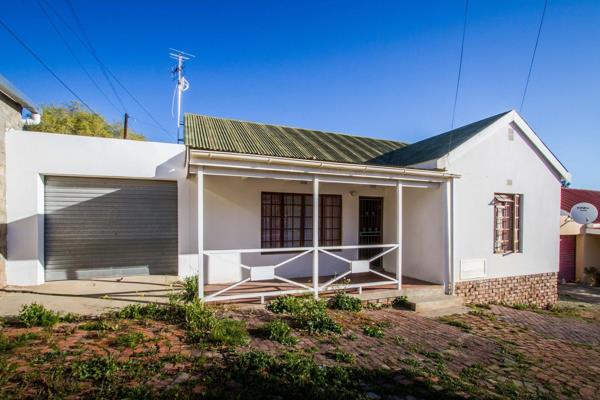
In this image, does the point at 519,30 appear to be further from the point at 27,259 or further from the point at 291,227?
the point at 27,259

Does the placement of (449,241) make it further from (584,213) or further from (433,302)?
(584,213)

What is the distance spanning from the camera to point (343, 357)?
413 cm

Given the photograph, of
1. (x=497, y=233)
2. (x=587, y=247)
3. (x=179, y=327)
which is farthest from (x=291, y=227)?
(x=587, y=247)

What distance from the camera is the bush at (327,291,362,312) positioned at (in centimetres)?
636

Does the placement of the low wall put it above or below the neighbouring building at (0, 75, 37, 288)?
below

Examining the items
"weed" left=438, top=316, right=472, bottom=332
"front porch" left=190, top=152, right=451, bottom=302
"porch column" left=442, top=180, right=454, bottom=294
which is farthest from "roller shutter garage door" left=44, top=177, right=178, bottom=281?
"porch column" left=442, top=180, right=454, bottom=294

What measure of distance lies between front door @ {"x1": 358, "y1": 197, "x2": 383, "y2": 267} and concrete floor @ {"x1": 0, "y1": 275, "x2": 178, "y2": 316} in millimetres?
5734

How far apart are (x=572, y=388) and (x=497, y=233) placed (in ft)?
17.3

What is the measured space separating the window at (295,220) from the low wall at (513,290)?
387cm

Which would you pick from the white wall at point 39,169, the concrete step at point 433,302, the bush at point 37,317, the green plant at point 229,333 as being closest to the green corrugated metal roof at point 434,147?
the concrete step at point 433,302

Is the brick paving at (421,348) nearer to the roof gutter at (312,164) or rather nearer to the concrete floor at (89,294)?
the concrete floor at (89,294)

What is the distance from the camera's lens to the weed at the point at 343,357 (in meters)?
4.07

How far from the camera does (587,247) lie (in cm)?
1392

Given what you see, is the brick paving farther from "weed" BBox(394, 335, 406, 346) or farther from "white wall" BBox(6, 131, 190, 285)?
"white wall" BBox(6, 131, 190, 285)
